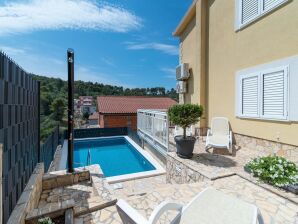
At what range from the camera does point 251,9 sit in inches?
258

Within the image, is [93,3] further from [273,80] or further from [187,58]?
[273,80]

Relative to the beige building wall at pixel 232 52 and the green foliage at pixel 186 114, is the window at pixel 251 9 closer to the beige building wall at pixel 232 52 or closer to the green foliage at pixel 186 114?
the beige building wall at pixel 232 52

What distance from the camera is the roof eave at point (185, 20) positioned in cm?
996

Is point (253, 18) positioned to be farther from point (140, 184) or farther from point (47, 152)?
point (47, 152)

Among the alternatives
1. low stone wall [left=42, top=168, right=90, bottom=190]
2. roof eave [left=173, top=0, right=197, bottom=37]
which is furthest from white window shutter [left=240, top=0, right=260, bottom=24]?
low stone wall [left=42, top=168, right=90, bottom=190]

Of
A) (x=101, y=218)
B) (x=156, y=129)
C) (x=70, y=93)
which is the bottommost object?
(x=101, y=218)

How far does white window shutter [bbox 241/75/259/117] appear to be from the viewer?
20.7 feet

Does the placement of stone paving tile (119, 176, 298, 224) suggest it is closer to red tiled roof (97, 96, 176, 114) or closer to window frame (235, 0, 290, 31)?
window frame (235, 0, 290, 31)

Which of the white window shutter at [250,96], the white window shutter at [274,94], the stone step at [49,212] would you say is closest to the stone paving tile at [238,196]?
the stone step at [49,212]

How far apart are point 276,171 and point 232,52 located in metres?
5.12

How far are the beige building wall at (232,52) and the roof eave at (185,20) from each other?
372 mm

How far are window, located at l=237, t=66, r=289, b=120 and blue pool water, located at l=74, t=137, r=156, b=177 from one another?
495 cm

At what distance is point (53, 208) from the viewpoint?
3471 mm

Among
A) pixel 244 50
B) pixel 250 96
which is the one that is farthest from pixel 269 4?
pixel 250 96
